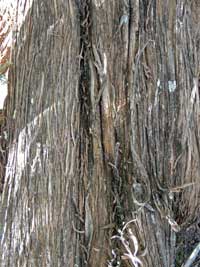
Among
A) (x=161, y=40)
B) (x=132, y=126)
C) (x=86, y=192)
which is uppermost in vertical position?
(x=161, y=40)

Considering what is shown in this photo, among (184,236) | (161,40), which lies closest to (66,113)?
(161,40)

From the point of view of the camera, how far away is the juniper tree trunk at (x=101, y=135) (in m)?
1.35

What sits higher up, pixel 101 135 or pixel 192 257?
pixel 101 135

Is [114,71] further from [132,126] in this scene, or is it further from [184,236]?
[184,236]

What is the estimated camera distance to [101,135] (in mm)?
1420

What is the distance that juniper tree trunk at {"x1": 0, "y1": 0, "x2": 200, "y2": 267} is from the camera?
1.35 meters

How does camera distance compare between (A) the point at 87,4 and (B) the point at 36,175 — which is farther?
(A) the point at 87,4

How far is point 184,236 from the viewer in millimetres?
1456

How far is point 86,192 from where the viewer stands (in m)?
1.40

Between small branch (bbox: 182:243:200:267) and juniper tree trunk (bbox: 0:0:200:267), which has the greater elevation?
juniper tree trunk (bbox: 0:0:200:267)

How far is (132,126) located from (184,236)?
36cm

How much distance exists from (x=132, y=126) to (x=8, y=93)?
0.37 metres

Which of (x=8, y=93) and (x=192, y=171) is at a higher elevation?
(x=8, y=93)

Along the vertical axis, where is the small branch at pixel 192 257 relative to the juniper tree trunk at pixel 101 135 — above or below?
below
